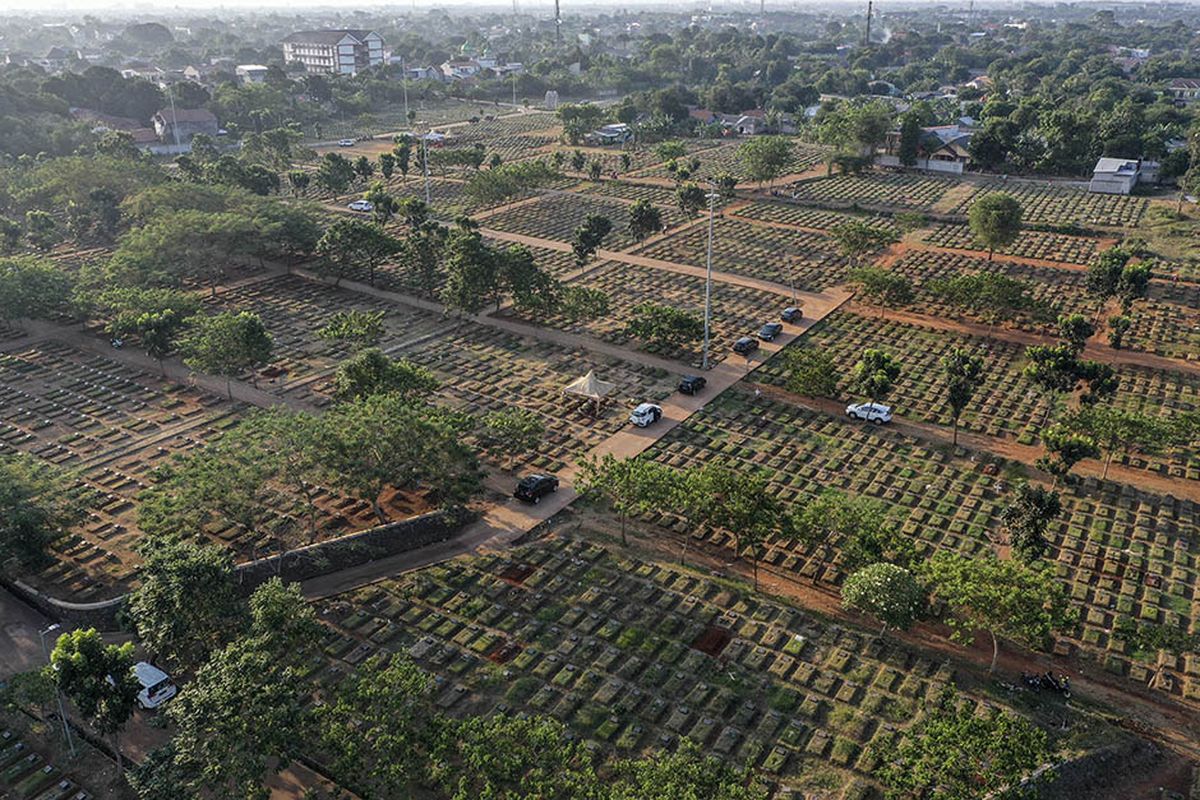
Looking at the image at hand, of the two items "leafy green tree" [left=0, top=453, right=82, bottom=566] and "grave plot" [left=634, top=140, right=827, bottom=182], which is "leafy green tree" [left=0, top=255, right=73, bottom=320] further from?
"grave plot" [left=634, top=140, right=827, bottom=182]

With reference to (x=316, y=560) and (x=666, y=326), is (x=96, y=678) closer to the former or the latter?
(x=316, y=560)

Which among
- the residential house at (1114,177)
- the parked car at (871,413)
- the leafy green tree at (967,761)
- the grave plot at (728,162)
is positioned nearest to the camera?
the leafy green tree at (967,761)

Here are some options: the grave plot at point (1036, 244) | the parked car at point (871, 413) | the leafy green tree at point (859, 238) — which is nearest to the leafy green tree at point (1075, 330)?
the parked car at point (871, 413)

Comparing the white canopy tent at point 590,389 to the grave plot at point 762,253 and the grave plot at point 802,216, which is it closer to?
the grave plot at point 762,253

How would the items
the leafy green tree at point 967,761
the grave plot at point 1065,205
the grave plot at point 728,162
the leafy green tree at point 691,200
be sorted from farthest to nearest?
the grave plot at point 728,162
the grave plot at point 1065,205
the leafy green tree at point 691,200
the leafy green tree at point 967,761

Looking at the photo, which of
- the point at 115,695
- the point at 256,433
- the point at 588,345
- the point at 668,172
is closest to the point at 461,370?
the point at 588,345

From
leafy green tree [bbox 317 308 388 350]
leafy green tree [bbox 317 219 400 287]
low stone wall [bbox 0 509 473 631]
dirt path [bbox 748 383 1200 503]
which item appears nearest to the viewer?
low stone wall [bbox 0 509 473 631]

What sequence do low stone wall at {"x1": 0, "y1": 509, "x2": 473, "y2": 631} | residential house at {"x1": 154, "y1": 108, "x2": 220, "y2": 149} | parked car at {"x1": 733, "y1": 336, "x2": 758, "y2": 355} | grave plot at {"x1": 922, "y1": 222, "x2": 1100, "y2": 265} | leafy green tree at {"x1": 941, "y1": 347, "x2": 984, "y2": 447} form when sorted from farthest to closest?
residential house at {"x1": 154, "y1": 108, "x2": 220, "y2": 149}, grave plot at {"x1": 922, "y1": 222, "x2": 1100, "y2": 265}, parked car at {"x1": 733, "y1": 336, "x2": 758, "y2": 355}, leafy green tree at {"x1": 941, "y1": 347, "x2": 984, "y2": 447}, low stone wall at {"x1": 0, "y1": 509, "x2": 473, "y2": 631}

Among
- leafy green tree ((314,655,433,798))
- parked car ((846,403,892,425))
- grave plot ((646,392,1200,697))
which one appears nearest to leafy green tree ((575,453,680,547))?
grave plot ((646,392,1200,697))
